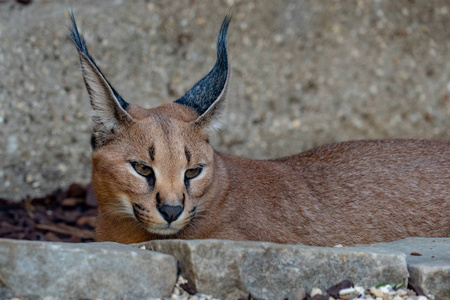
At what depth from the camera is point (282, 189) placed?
557 centimetres

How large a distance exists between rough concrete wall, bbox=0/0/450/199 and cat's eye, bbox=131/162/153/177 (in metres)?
2.91

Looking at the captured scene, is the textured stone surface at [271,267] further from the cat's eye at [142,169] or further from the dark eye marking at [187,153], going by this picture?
the dark eye marking at [187,153]

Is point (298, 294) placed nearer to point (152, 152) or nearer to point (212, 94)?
point (152, 152)

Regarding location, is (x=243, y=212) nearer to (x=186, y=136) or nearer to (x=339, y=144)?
(x=186, y=136)

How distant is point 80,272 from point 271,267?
46.6 inches

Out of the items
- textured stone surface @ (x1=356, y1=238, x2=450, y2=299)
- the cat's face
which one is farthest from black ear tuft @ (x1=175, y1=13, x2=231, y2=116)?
textured stone surface @ (x1=356, y1=238, x2=450, y2=299)

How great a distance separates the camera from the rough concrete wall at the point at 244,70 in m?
7.68

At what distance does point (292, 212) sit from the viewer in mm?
5453

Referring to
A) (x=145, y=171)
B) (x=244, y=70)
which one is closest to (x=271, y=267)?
(x=145, y=171)

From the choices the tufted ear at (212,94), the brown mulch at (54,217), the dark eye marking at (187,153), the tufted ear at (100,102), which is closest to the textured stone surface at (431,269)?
the dark eye marking at (187,153)

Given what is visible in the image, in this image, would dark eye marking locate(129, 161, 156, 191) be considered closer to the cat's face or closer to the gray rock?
the cat's face

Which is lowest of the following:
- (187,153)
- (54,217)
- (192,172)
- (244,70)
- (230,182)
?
(54,217)

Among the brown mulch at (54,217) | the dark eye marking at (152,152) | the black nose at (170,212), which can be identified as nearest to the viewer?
the black nose at (170,212)

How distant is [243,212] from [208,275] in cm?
158
